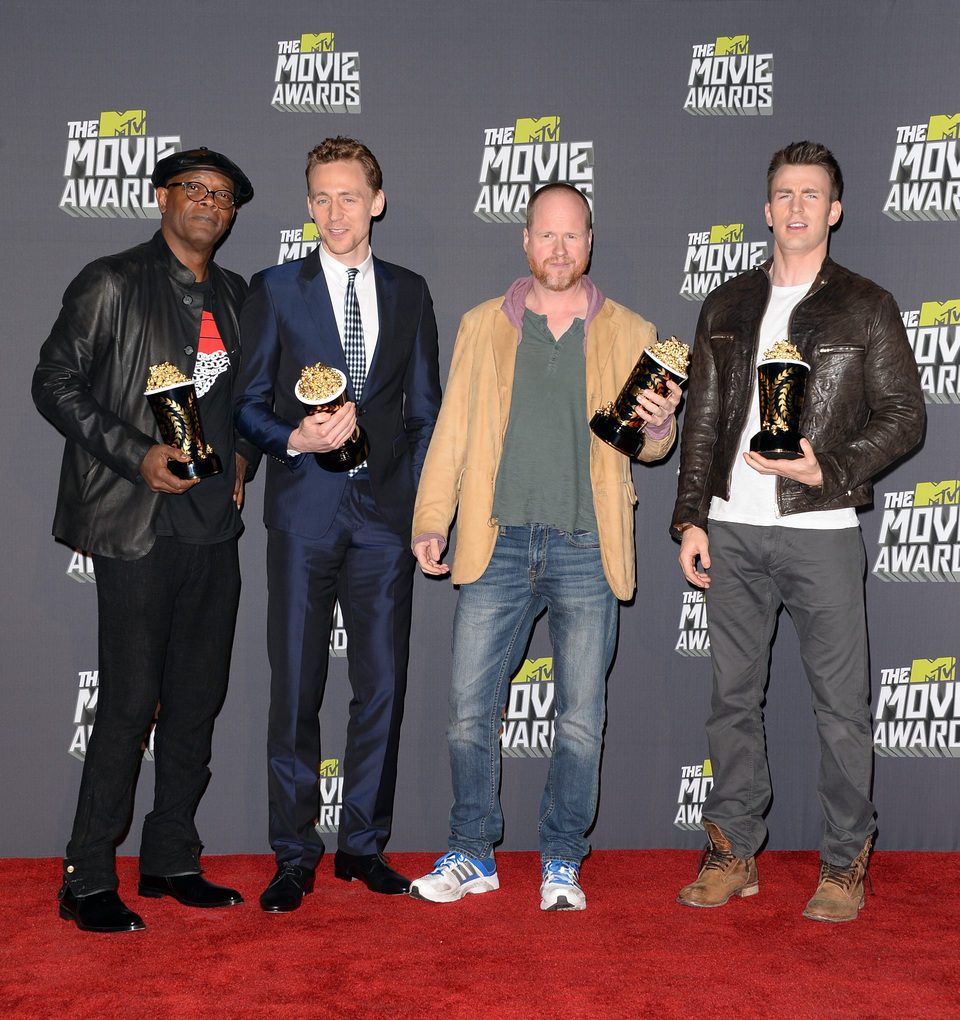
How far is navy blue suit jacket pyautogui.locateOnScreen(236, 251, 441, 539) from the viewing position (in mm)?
3275

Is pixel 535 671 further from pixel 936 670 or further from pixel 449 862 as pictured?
pixel 936 670

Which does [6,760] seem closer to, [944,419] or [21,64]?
[21,64]

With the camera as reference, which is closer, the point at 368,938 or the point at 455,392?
the point at 368,938

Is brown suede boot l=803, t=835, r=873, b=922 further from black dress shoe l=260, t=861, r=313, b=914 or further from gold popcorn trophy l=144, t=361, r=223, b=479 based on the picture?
gold popcorn trophy l=144, t=361, r=223, b=479

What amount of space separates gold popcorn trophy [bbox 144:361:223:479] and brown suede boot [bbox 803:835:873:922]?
2.25 metres

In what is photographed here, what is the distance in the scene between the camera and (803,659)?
329 centimetres

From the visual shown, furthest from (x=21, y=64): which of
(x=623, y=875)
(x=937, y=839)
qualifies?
(x=937, y=839)

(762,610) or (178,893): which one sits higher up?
(762,610)

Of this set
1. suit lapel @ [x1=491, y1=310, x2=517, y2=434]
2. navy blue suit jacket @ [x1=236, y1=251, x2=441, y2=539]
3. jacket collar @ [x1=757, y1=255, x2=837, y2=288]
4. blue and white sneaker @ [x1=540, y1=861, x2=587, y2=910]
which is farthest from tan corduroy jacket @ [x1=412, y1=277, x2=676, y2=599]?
blue and white sneaker @ [x1=540, y1=861, x2=587, y2=910]

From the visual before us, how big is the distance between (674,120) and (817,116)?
1.76ft

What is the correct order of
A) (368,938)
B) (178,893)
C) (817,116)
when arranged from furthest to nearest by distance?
(817,116), (178,893), (368,938)

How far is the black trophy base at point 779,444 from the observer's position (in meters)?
2.98

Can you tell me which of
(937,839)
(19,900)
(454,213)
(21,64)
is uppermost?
(21,64)

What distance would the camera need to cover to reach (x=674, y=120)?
154 inches
